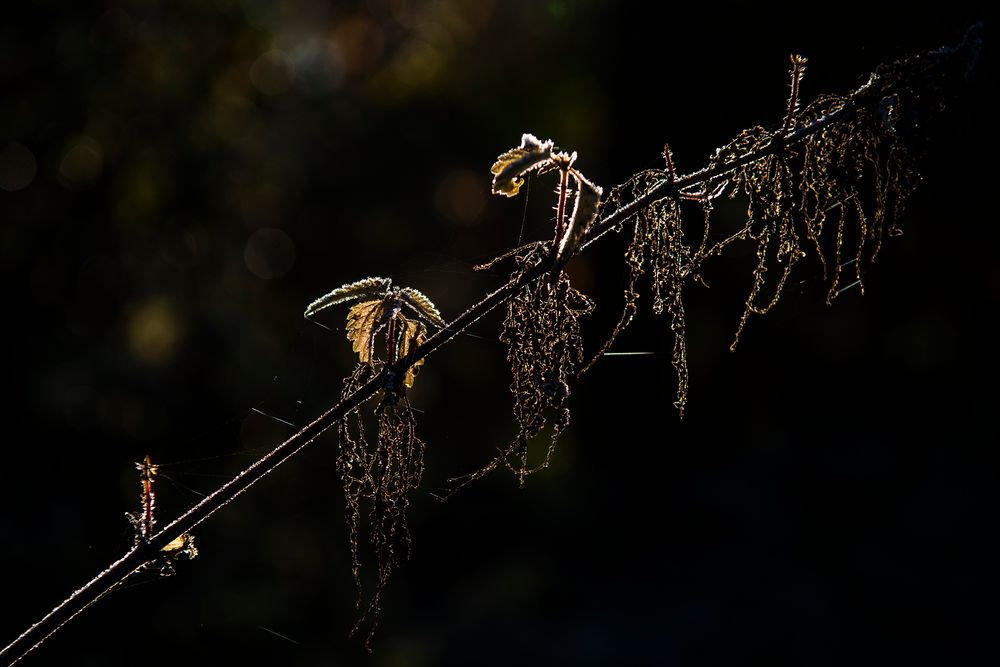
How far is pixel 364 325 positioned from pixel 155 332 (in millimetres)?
3944

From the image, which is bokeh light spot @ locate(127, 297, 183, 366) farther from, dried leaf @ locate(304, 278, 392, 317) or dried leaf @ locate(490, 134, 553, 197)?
dried leaf @ locate(490, 134, 553, 197)

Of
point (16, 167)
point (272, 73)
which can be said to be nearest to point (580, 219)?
point (16, 167)

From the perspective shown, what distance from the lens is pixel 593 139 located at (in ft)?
21.4

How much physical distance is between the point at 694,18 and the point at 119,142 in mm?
4078

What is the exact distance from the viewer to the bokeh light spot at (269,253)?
4840 mm

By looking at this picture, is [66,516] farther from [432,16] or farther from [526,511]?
[432,16]

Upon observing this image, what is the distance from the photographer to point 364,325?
0.79 metres

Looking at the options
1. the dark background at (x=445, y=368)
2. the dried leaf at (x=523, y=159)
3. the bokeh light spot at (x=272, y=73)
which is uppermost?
the bokeh light spot at (x=272, y=73)

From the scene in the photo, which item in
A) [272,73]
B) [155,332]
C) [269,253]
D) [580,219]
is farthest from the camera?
[272,73]

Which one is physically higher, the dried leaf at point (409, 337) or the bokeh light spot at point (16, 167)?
the bokeh light spot at point (16, 167)

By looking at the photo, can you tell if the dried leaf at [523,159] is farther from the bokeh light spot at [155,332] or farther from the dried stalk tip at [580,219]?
the bokeh light spot at [155,332]

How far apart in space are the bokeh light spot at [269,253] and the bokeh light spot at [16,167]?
127cm

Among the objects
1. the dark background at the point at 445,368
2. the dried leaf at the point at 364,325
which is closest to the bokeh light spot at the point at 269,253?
the dark background at the point at 445,368

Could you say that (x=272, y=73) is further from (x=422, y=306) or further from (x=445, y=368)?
(x=422, y=306)
